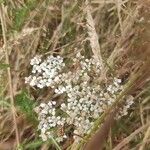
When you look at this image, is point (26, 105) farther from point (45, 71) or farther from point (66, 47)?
point (66, 47)

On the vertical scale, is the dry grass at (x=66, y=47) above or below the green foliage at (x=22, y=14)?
below

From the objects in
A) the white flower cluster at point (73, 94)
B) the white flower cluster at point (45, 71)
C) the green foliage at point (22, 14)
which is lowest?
the white flower cluster at point (73, 94)

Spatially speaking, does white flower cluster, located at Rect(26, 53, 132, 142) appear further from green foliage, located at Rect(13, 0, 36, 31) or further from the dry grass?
green foliage, located at Rect(13, 0, 36, 31)

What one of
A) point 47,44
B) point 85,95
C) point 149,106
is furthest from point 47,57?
point 149,106

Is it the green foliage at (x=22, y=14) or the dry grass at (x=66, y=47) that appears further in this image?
the green foliage at (x=22, y=14)

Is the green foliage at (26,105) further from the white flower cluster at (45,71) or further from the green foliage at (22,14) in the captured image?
the green foliage at (22,14)

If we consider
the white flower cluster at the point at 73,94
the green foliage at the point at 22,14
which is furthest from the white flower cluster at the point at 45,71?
the green foliage at the point at 22,14
